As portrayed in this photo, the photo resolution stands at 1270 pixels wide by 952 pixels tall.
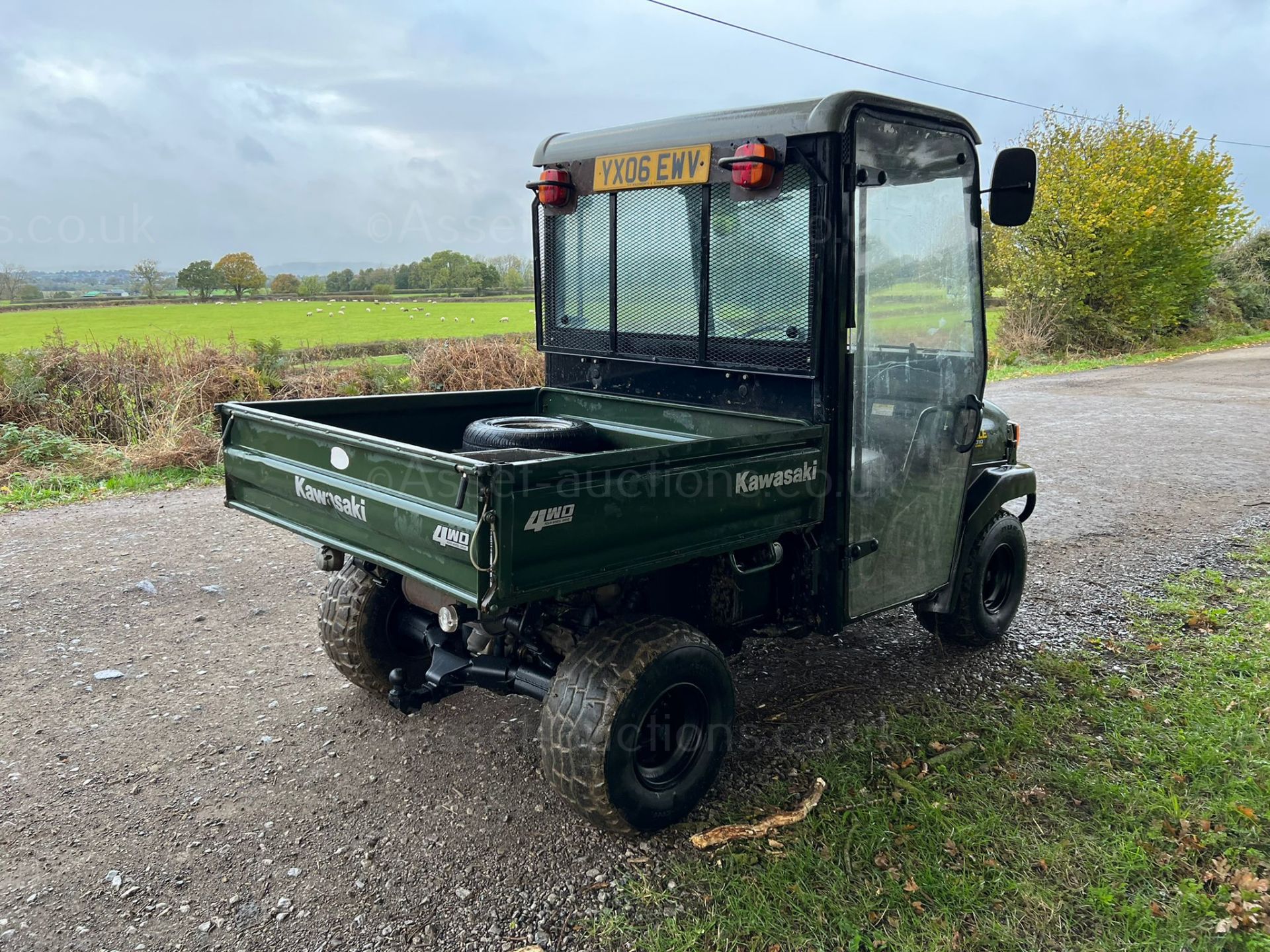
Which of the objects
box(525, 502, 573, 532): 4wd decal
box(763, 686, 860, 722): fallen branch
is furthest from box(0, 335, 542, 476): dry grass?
box(525, 502, 573, 532): 4wd decal

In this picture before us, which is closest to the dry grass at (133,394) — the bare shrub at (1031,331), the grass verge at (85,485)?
the grass verge at (85,485)

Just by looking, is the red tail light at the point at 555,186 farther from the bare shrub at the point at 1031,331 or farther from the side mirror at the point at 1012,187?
the bare shrub at the point at 1031,331

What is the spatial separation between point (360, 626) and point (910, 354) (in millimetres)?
2604

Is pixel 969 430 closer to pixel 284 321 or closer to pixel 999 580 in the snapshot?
pixel 999 580

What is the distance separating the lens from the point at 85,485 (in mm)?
8078

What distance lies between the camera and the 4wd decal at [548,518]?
8.39 ft

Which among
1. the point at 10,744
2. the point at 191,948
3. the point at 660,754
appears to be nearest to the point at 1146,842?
the point at 660,754

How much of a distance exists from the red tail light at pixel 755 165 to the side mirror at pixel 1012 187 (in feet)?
3.39

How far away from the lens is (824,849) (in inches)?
119

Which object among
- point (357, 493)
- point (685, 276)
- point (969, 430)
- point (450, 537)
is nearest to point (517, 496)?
point (450, 537)

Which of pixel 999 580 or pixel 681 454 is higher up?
pixel 681 454

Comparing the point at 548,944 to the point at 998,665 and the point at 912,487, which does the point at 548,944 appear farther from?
the point at 998,665

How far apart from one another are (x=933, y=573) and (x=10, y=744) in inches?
158

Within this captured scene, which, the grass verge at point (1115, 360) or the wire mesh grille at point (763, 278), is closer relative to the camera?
the wire mesh grille at point (763, 278)
